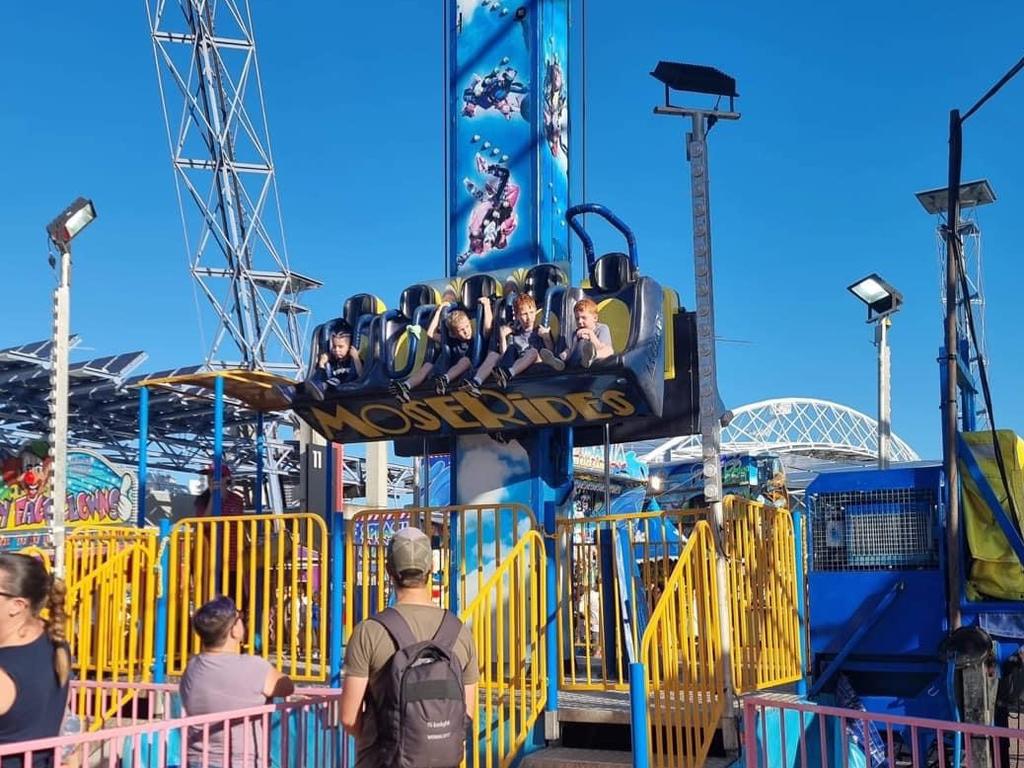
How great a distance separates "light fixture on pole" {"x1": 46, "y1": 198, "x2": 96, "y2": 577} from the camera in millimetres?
7008

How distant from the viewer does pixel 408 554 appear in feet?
15.1

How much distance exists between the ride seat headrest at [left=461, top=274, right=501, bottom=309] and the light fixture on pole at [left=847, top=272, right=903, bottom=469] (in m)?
3.98

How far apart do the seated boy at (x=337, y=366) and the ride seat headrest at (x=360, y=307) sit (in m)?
0.26

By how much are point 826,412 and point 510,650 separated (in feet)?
418

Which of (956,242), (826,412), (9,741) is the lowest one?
(9,741)

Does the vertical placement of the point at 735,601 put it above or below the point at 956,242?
below

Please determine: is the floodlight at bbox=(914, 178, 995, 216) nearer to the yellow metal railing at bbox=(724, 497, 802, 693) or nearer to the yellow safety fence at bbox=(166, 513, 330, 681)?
the yellow metal railing at bbox=(724, 497, 802, 693)

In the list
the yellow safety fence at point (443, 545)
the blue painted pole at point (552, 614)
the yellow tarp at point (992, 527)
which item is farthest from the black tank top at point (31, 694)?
the yellow tarp at point (992, 527)

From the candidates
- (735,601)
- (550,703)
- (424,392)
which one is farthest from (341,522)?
(735,601)

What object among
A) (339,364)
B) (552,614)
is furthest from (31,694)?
(339,364)

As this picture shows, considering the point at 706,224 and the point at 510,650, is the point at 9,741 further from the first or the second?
the point at 706,224

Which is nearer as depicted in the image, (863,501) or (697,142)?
(697,142)

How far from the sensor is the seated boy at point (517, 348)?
9.25 m

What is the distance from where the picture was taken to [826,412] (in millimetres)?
130000
